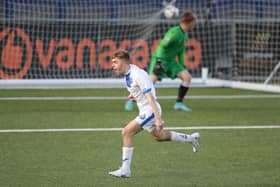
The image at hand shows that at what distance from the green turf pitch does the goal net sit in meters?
3.95

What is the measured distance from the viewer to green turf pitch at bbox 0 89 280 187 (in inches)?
312

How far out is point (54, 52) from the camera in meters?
19.0

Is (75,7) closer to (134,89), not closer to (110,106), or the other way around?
(110,106)

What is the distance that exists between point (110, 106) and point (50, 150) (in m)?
5.25

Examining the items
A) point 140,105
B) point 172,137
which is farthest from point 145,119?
point 172,137

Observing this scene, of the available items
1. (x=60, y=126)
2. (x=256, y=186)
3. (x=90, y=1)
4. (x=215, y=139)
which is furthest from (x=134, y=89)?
(x=90, y=1)

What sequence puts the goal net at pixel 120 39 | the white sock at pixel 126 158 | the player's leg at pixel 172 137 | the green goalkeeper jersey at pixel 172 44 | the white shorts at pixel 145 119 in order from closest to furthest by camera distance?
the white sock at pixel 126 158, the white shorts at pixel 145 119, the player's leg at pixel 172 137, the green goalkeeper jersey at pixel 172 44, the goal net at pixel 120 39

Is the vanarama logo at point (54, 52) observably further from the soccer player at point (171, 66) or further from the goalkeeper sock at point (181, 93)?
the goalkeeper sock at point (181, 93)

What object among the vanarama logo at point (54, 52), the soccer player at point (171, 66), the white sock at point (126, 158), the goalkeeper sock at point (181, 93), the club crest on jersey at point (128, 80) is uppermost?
the club crest on jersey at point (128, 80)

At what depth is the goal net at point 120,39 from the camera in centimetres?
1872

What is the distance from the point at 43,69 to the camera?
19.0m

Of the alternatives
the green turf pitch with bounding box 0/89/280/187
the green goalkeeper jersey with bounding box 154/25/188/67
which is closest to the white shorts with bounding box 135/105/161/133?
the green turf pitch with bounding box 0/89/280/187

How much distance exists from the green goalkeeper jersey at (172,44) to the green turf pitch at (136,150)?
94 centimetres

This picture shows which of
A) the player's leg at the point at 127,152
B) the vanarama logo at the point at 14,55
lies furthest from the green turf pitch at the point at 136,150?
the vanarama logo at the point at 14,55
